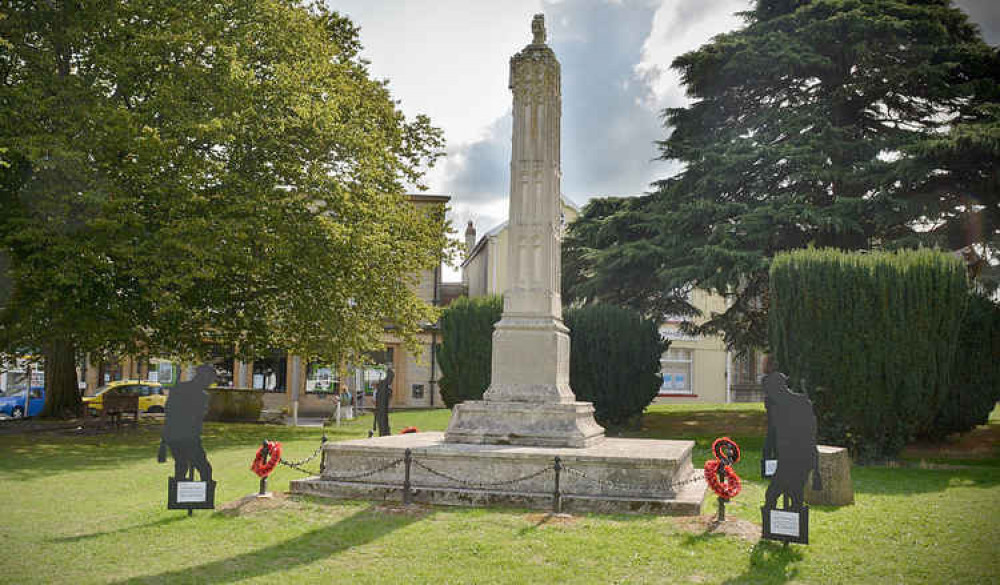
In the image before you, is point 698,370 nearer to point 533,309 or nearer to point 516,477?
point 533,309

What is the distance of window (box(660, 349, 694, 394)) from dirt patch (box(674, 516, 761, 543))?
33.8m

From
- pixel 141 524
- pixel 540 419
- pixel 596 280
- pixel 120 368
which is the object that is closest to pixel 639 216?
pixel 596 280

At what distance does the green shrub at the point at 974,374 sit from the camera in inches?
732

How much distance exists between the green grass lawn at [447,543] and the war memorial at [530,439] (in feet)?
1.41

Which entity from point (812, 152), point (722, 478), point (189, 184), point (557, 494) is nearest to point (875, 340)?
point (812, 152)

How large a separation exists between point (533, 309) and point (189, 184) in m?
10.3

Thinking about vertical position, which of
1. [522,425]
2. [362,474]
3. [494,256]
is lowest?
[362,474]

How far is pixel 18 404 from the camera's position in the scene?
32.6 metres

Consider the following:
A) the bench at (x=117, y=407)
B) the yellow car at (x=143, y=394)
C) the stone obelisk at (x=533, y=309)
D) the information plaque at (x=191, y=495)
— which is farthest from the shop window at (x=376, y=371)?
the information plaque at (x=191, y=495)

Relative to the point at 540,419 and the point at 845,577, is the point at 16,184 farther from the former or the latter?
the point at 845,577

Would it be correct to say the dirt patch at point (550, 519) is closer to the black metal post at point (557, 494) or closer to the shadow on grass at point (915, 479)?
the black metal post at point (557, 494)

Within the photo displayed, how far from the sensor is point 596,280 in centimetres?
2358

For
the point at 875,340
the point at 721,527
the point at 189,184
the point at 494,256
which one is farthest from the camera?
the point at 494,256

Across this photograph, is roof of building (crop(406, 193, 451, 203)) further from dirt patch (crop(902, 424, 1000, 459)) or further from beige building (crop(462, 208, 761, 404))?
dirt patch (crop(902, 424, 1000, 459))
